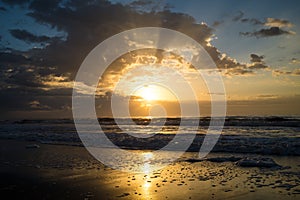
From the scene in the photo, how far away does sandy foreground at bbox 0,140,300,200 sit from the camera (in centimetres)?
828

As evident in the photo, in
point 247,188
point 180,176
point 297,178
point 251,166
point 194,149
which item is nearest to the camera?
point 247,188

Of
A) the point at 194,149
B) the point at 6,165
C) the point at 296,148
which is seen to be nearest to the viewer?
the point at 6,165

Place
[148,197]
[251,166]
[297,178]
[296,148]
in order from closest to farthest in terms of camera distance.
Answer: [148,197]
[297,178]
[251,166]
[296,148]

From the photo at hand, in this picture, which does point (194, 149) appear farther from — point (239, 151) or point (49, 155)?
point (49, 155)

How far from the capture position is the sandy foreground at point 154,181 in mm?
8281

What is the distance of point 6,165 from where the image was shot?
44.2 feet

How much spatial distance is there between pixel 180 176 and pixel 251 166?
3485 mm

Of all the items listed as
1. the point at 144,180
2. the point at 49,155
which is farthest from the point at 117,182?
the point at 49,155

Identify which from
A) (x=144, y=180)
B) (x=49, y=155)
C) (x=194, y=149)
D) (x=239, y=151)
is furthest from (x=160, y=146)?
(x=144, y=180)

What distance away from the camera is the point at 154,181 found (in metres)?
9.90

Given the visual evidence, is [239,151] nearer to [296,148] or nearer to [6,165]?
[296,148]

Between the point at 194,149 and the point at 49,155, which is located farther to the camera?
the point at 194,149

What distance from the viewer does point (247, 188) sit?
28.6ft

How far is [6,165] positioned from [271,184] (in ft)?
36.4
